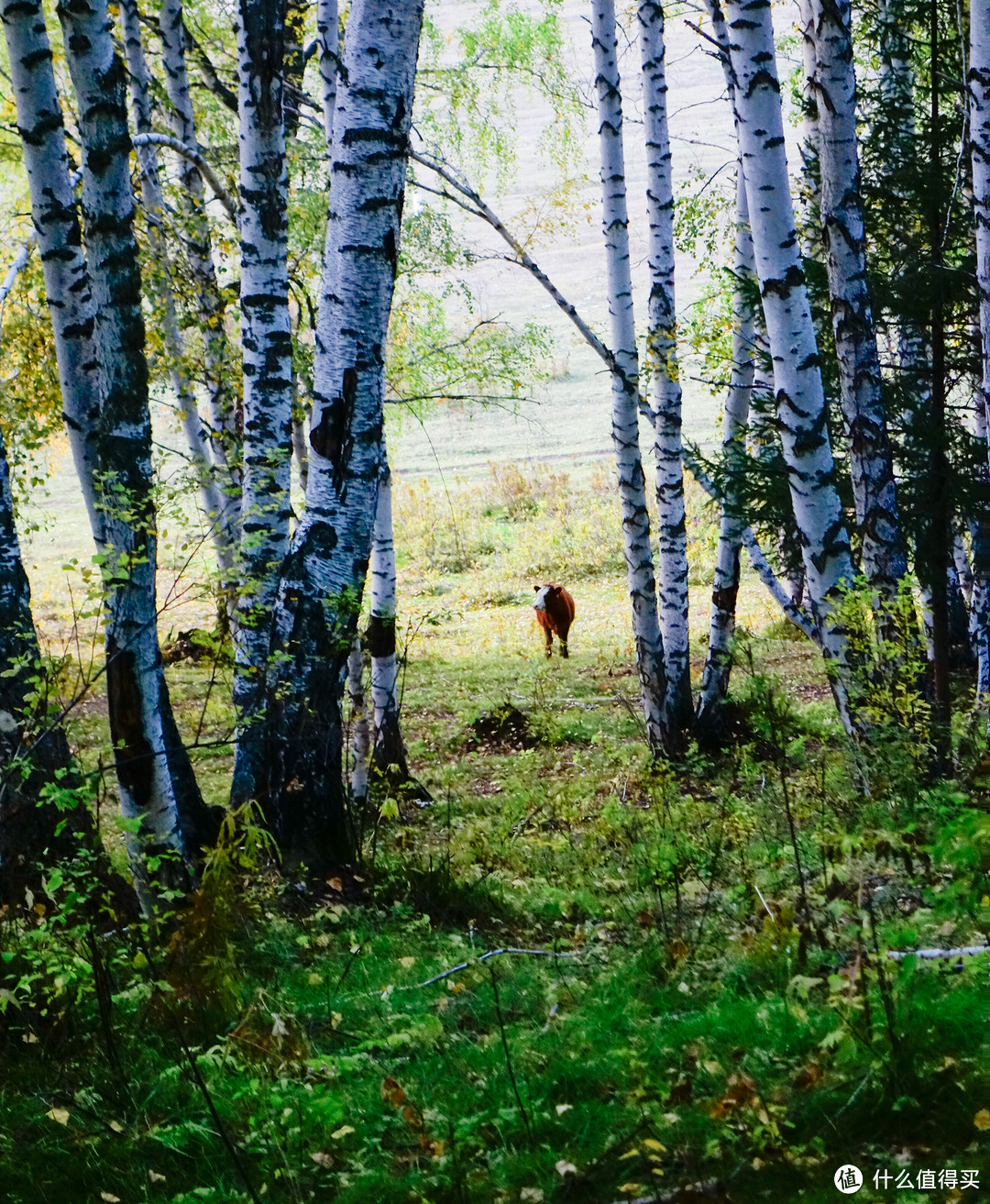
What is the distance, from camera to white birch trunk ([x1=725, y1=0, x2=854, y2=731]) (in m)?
5.64

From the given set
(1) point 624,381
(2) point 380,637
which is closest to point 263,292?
(2) point 380,637

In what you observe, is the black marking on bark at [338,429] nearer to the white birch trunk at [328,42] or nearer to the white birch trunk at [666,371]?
the white birch trunk at [328,42]

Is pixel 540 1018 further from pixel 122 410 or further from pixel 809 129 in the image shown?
pixel 809 129

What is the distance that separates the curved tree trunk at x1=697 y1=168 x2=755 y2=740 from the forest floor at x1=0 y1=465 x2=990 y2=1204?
3.35 meters

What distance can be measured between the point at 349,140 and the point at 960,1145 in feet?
15.0

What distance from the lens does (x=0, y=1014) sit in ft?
11.9

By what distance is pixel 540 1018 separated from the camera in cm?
383

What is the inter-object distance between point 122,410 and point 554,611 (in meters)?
11.2

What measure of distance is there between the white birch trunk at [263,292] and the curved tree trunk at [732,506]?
424 centimetres

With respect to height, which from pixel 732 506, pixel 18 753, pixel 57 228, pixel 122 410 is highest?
pixel 57 228

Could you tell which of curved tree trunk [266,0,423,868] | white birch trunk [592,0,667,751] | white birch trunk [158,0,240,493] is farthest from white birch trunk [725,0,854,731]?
white birch trunk [158,0,240,493]

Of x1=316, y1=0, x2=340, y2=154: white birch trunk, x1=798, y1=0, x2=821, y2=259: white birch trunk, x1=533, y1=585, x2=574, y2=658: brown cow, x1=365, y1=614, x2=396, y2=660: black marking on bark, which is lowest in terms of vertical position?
x1=533, y1=585, x2=574, y2=658: brown cow

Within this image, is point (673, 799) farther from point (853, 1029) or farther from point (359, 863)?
point (853, 1029)

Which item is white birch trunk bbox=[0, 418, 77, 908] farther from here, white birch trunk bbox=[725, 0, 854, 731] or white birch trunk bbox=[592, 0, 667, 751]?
white birch trunk bbox=[592, 0, 667, 751]
